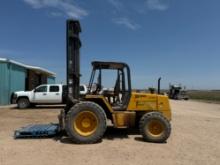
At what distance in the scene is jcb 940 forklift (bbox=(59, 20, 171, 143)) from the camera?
967 cm

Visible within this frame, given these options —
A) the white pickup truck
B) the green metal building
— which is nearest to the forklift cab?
the white pickup truck

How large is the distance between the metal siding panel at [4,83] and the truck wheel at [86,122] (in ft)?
59.7

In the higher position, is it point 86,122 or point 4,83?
point 4,83

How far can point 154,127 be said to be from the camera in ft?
33.4

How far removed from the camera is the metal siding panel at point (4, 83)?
85.5 feet

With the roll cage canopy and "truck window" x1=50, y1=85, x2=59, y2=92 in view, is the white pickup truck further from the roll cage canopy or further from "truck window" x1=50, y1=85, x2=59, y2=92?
the roll cage canopy

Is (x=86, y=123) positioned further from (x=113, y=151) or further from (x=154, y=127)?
(x=154, y=127)

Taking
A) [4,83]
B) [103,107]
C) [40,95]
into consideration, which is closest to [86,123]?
[103,107]

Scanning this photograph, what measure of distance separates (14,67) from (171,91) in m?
34.2

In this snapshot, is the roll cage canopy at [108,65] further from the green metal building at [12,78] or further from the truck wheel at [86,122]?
the green metal building at [12,78]

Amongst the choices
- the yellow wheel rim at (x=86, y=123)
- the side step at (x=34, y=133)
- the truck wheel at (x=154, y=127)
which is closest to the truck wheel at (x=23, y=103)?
the side step at (x=34, y=133)

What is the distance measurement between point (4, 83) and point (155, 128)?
63.5 ft

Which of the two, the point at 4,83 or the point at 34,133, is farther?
the point at 4,83

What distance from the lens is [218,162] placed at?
300 inches
